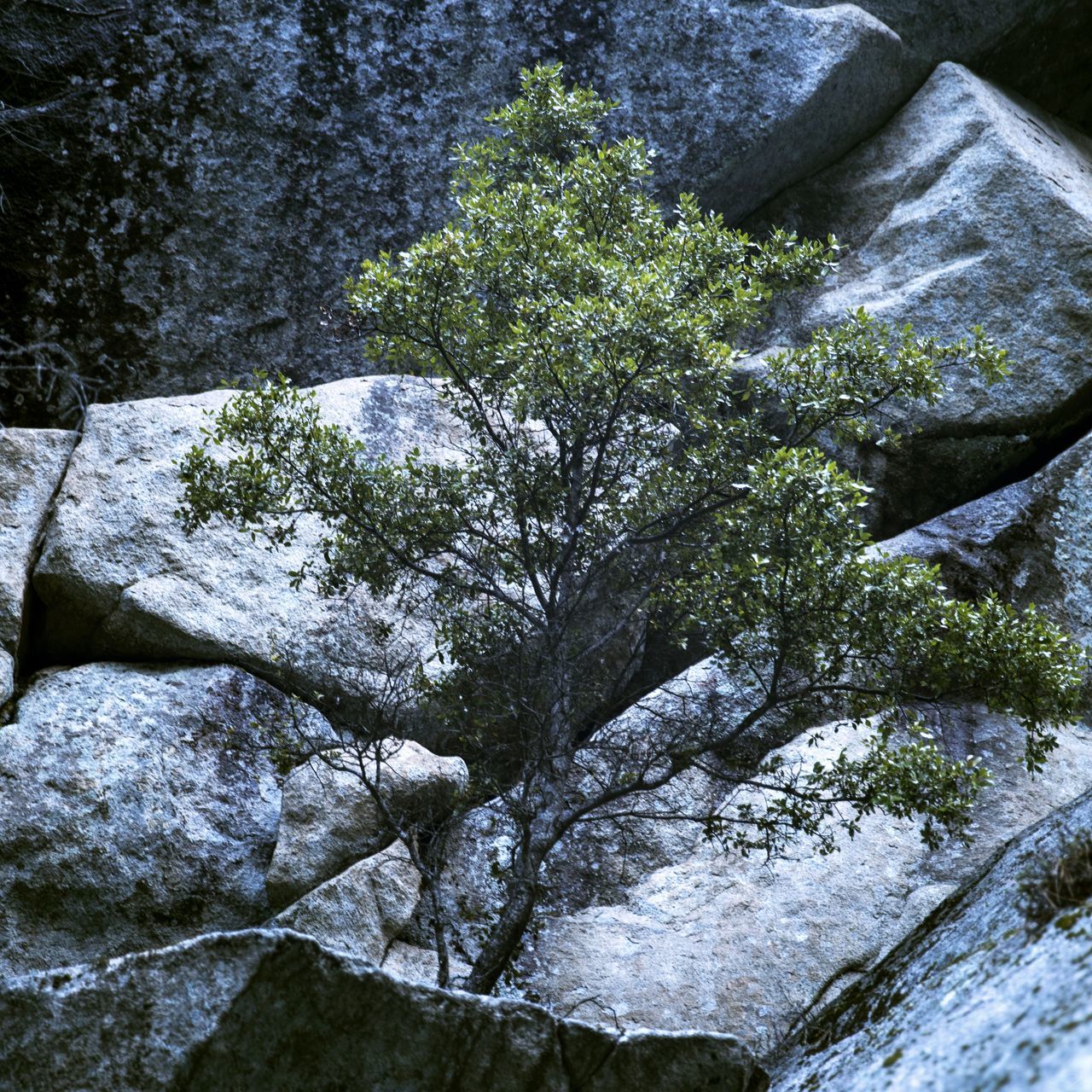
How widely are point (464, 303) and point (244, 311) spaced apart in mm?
5284

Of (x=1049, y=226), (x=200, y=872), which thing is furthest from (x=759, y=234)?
(x=200, y=872)

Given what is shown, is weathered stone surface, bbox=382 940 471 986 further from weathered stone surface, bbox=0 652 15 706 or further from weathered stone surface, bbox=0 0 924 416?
weathered stone surface, bbox=0 0 924 416

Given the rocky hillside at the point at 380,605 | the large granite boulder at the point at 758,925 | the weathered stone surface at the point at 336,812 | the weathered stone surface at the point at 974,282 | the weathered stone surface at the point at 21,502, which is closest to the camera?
the rocky hillside at the point at 380,605

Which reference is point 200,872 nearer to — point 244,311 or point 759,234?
point 244,311

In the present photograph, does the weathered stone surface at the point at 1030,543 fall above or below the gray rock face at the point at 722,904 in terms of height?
above

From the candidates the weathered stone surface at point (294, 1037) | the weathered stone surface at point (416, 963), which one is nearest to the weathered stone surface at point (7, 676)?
the weathered stone surface at point (416, 963)

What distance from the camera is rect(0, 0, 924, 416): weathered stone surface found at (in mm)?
12883

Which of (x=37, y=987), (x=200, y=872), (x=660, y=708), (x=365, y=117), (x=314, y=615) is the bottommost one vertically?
(x=200, y=872)

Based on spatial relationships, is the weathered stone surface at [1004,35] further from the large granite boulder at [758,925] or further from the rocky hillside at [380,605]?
the large granite boulder at [758,925]

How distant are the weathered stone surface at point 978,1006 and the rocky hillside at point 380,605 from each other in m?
0.03

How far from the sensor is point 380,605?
1105cm

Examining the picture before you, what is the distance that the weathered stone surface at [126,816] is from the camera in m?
8.84

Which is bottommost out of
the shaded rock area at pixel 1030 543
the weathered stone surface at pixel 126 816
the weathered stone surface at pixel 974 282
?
the weathered stone surface at pixel 126 816

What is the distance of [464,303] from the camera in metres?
8.91
